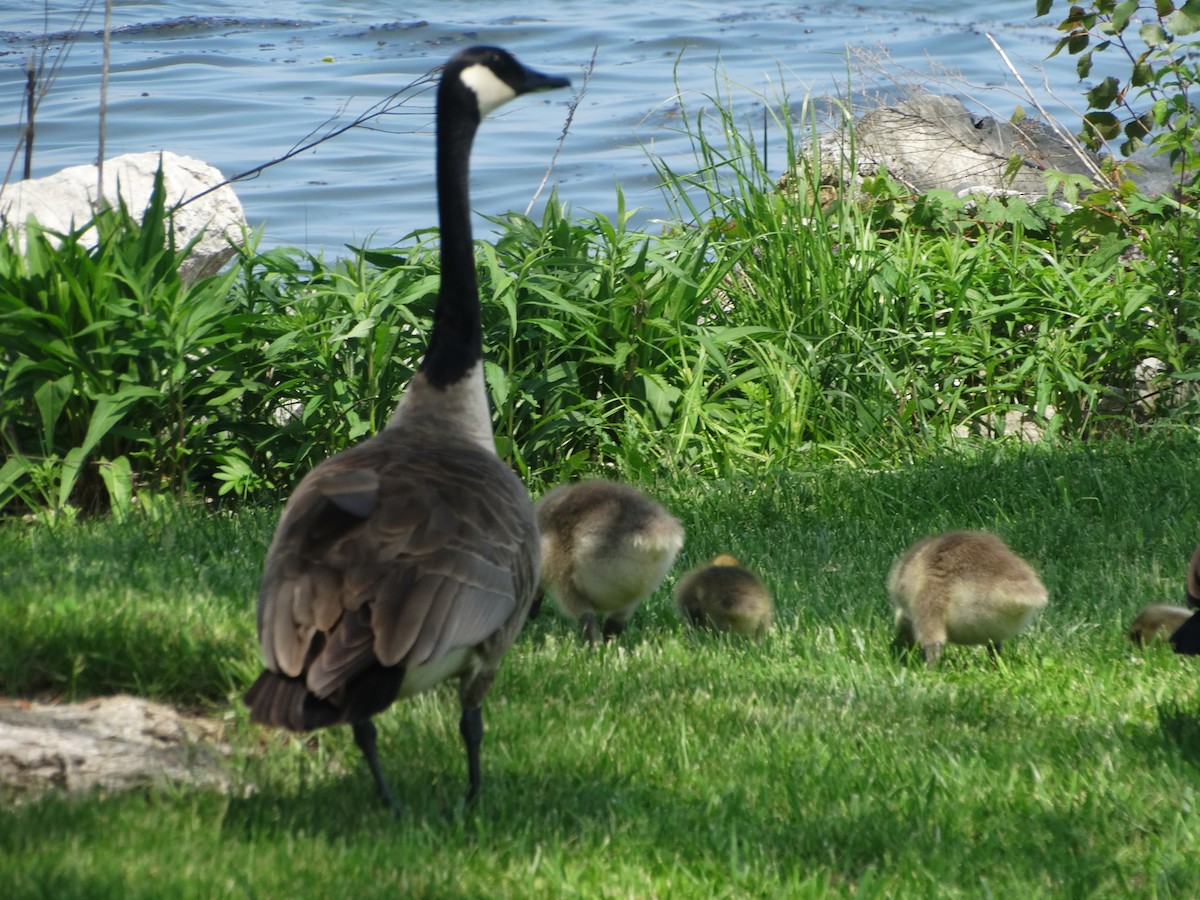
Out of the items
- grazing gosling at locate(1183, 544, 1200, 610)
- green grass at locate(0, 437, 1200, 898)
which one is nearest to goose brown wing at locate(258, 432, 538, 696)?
green grass at locate(0, 437, 1200, 898)

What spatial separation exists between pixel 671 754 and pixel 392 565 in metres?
1.17

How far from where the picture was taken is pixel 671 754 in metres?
4.20

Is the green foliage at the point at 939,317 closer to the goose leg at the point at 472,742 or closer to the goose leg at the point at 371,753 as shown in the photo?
the goose leg at the point at 472,742

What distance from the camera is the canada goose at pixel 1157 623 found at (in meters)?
5.07

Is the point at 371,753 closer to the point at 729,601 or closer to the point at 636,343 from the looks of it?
the point at 729,601

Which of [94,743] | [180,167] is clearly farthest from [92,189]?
[94,743]

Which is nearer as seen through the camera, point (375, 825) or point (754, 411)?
point (375, 825)

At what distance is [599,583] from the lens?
527 centimetres

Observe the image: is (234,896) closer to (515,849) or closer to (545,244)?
(515,849)

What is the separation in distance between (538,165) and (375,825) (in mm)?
15071

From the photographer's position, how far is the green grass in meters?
3.35

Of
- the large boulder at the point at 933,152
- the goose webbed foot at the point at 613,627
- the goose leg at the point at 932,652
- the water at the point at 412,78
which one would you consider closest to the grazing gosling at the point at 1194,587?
the goose leg at the point at 932,652

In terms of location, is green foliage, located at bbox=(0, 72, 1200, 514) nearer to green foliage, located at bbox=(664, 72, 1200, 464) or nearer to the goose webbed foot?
green foliage, located at bbox=(664, 72, 1200, 464)

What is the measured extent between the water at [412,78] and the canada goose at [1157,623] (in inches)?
275
